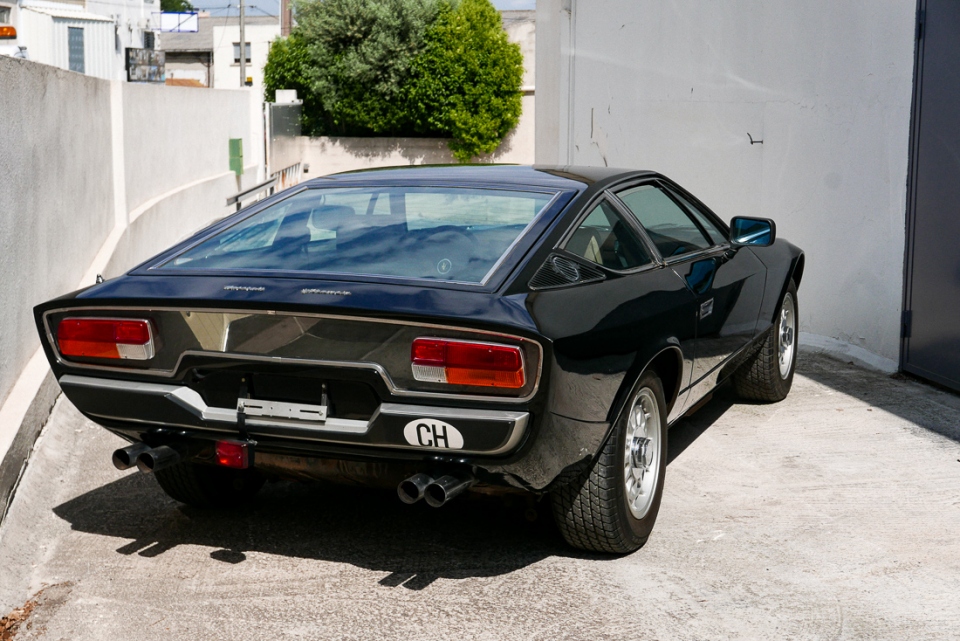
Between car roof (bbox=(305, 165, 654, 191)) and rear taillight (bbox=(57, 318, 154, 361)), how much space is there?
4.23 ft

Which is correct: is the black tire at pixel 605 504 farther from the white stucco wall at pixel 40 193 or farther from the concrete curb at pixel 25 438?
the white stucco wall at pixel 40 193

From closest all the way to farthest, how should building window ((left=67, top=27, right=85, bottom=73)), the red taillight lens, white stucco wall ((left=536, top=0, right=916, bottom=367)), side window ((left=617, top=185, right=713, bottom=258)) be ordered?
the red taillight lens
side window ((left=617, top=185, right=713, bottom=258))
white stucco wall ((left=536, top=0, right=916, bottom=367))
building window ((left=67, top=27, right=85, bottom=73))

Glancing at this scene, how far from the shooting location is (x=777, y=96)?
9008 millimetres

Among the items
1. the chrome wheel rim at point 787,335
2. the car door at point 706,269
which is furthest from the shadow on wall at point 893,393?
the car door at point 706,269

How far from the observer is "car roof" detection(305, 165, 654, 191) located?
4.58m

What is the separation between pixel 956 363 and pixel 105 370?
16.7 ft

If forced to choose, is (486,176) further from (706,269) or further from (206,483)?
(206,483)

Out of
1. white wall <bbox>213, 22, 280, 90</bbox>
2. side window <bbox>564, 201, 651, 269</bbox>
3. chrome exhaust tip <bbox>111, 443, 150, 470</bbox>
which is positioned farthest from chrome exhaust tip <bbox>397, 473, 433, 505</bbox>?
white wall <bbox>213, 22, 280, 90</bbox>

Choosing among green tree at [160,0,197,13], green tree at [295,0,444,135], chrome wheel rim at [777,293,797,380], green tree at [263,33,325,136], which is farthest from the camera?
green tree at [160,0,197,13]

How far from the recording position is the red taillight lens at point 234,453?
147 inches

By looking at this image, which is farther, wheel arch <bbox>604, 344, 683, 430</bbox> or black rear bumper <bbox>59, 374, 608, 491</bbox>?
wheel arch <bbox>604, 344, 683, 430</bbox>

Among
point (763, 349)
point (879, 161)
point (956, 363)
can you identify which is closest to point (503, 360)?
point (763, 349)

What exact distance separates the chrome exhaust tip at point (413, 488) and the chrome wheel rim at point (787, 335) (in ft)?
11.7

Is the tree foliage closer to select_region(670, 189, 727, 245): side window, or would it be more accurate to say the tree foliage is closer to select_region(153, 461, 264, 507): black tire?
select_region(670, 189, 727, 245): side window
